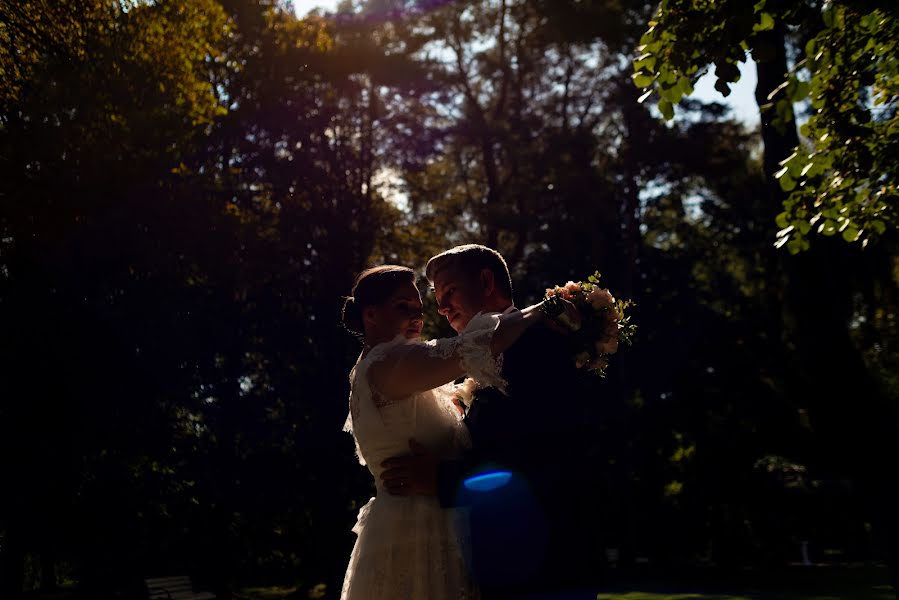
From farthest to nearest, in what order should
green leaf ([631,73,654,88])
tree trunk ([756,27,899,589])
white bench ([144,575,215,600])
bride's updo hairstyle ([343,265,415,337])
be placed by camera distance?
white bench ([144,575,215,600]) < tree trunk ([756,27,899,589]) < green leaf ([631,73,654,88]) < bride's updo hairstyle ([343,265,415,337])

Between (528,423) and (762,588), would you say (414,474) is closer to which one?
(528,423)

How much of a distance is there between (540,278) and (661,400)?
287 inches

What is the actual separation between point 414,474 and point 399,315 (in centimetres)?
77

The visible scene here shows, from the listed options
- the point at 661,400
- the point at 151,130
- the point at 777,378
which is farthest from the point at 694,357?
the point at 151,130

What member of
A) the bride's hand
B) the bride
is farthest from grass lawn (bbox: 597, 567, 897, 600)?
the bride

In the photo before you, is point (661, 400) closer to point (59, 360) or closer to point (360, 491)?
point (360, 491)

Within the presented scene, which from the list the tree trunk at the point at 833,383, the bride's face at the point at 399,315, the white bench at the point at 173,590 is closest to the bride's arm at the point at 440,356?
the bride's face at the point at 399,315

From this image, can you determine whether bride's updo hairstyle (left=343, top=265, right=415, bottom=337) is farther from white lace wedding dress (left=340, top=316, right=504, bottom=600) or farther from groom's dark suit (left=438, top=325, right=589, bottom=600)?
groom's dark suit (left=438, top=325, right=589, bottom=600)

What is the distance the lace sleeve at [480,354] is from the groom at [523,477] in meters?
0.08

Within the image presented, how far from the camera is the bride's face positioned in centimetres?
416

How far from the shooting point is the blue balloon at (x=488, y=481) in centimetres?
351

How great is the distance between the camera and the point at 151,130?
59.7 ft

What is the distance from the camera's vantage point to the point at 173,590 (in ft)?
71.0

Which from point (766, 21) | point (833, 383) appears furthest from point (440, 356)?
point (833, 383)
